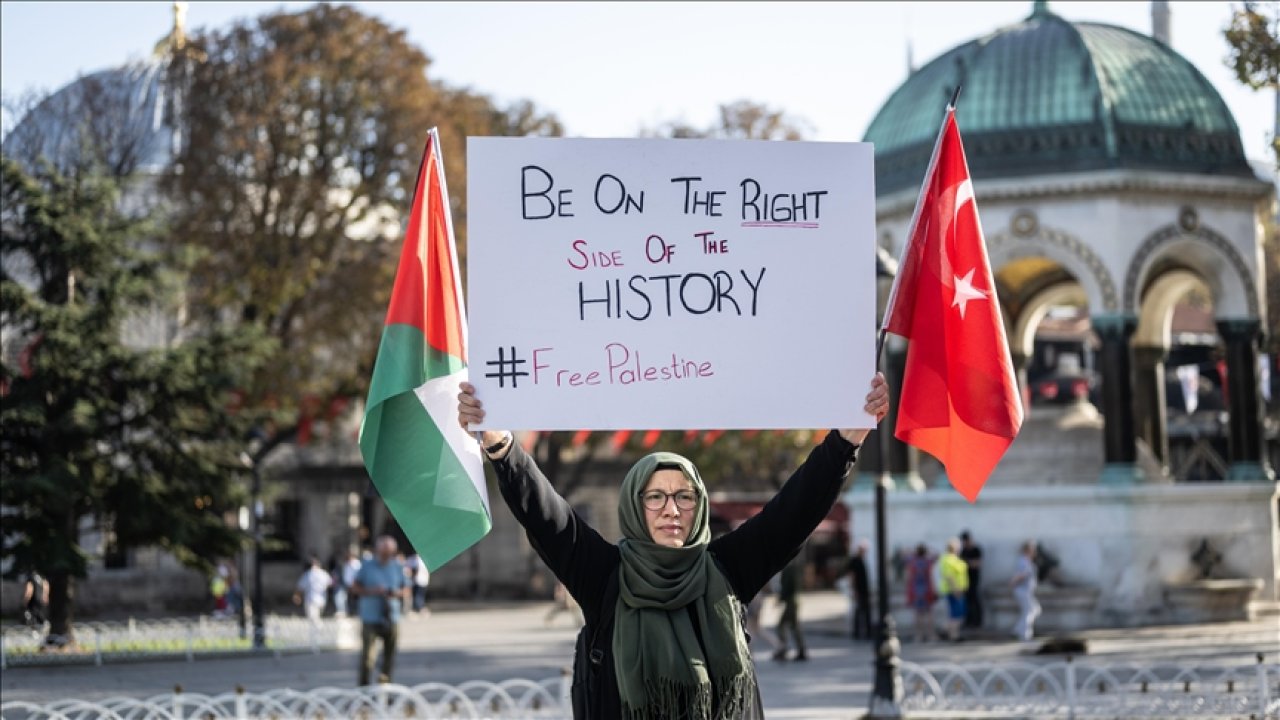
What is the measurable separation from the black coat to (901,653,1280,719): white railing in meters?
9.04

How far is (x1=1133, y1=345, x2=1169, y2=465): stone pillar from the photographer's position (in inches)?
1356

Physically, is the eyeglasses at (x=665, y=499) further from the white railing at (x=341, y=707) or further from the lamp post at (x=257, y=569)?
the lamp post at (x=257, y=569)

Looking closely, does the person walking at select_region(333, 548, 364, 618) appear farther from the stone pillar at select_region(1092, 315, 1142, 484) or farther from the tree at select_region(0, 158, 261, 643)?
the stone pillar at select_region(1092, 315, 1142, 484)

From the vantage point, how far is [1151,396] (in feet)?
113

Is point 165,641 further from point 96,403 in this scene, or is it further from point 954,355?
point 954,355

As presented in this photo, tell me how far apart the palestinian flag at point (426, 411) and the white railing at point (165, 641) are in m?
21.2

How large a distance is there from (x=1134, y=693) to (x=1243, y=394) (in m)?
14.9

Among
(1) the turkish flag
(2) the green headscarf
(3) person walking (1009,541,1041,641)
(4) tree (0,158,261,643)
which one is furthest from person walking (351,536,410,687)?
(2) the green headscarf

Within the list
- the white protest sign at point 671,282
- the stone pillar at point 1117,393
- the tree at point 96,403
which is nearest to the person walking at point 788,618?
the stone pillar at point 1117,393

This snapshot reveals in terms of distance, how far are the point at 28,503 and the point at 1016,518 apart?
49.2 feet

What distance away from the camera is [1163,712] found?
51.7ft

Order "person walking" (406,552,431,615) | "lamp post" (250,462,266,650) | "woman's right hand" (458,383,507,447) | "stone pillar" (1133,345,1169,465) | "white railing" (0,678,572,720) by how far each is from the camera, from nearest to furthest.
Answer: "woman's right hand" (458,383,507,447) < "white railing" (0,678,572,720) < "lamp post" (250,462,266,650) < "stone pillar" (1133,345,1169,465) < "person walking" (406,552,431,615)

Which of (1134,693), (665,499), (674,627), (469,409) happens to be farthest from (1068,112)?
(674,627)

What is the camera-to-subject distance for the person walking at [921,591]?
90.6ft
